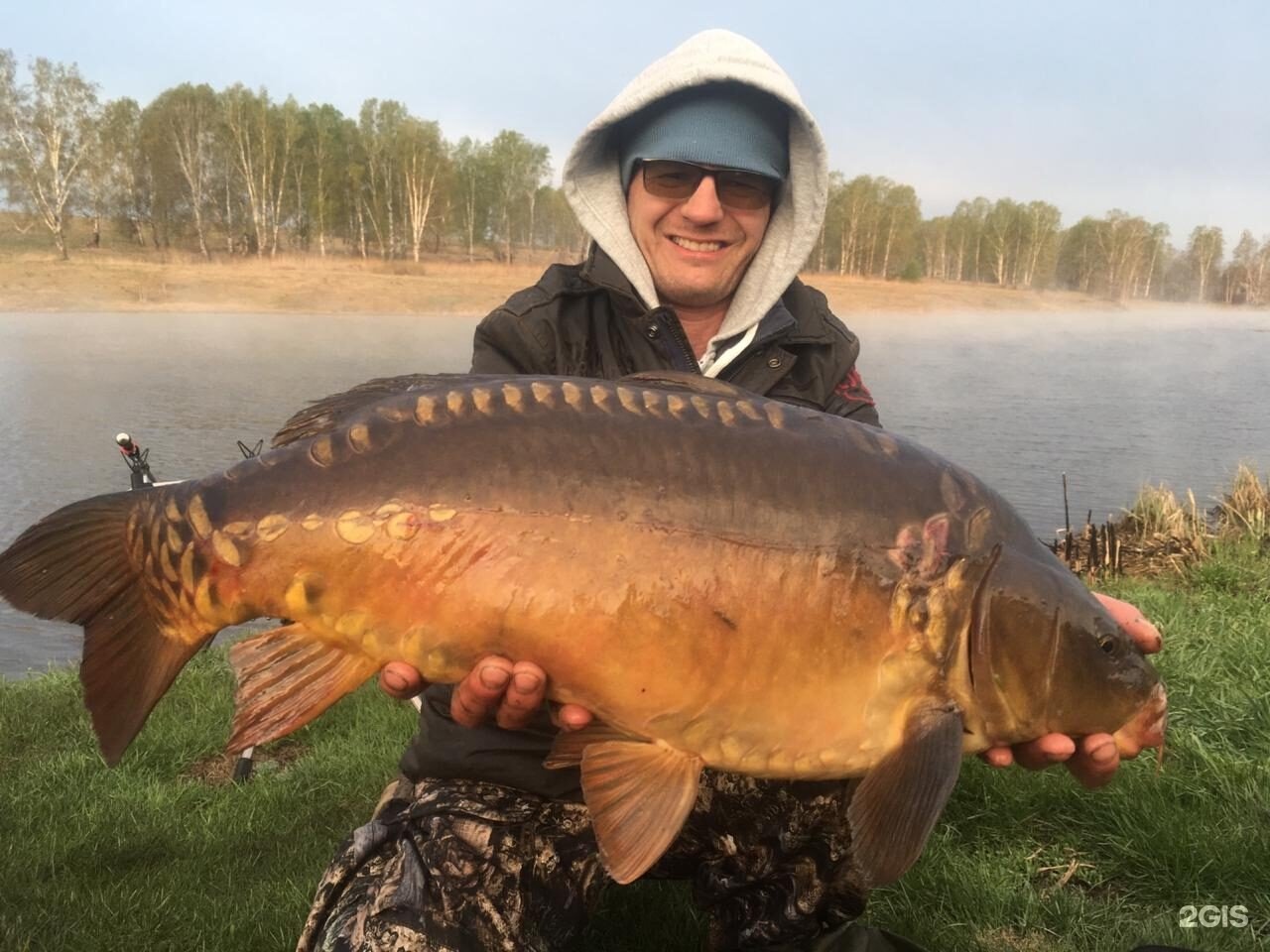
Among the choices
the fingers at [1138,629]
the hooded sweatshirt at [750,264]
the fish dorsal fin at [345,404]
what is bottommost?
the fingers at [1138,629]

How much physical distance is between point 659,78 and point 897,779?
1.92 meters

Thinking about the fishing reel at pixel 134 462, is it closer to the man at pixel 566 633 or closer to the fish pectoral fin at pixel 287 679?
the man at pixel 566 633

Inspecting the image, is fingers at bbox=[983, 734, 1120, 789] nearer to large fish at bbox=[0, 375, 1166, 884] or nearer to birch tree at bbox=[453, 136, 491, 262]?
large fish at bbox=[0, 375, 1166, 884]

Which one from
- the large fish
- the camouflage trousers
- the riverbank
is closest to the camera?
the large fish

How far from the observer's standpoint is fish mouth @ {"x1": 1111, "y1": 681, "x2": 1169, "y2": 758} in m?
1.79

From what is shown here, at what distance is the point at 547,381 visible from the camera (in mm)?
1714

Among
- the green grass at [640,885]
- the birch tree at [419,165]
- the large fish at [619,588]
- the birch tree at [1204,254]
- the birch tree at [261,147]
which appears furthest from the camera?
the birch tree at [1204,254]

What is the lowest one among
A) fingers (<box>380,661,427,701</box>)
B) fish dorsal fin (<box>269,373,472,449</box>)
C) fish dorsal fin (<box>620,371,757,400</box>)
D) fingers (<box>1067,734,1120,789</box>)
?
fingers (<box>1067,734,1120,789</box>)

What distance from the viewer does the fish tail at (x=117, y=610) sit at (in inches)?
64.8

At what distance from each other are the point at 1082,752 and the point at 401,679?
126 centimetres

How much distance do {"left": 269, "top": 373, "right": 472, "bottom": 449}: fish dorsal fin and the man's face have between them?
3.42 ft

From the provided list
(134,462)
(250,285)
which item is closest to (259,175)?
(250,285)

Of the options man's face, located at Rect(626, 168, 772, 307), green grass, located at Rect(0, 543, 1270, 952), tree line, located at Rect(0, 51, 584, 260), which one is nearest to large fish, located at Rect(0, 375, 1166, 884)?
man's face, located at Rect(626, 168, 772, 307)

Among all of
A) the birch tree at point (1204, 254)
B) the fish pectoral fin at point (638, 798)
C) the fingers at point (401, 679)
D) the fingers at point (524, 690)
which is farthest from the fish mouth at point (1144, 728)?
the birch tree at point (1204, 254)
